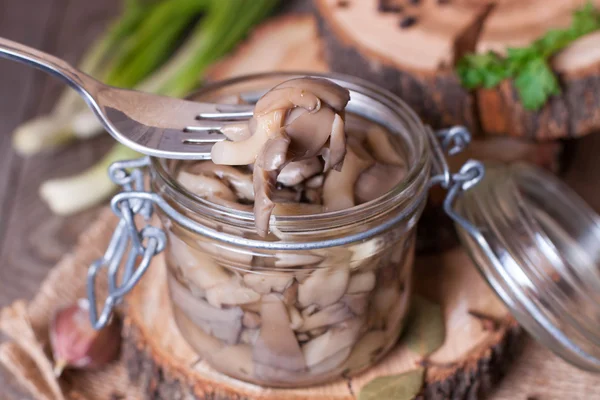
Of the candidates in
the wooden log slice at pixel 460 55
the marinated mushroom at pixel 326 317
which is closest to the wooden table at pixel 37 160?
the wooden log slice at pixel 460 55

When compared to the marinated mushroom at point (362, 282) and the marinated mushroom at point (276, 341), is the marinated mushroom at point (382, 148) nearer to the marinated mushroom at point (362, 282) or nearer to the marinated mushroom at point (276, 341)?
the marinated mushroom at point (362, 282)

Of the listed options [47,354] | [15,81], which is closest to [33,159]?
[15,81]

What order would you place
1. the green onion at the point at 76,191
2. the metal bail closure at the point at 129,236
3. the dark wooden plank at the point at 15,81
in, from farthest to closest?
the dark wooden plank at the point at 15,81, the green onion at the point at 76,191, the metal bail closure at the point at 129,236

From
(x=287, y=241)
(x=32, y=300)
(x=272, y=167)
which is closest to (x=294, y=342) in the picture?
(x=287, y=241)

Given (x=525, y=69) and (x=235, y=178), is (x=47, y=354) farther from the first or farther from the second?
(x=525, y=69)

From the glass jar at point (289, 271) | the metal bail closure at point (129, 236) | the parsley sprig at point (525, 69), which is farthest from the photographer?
the parsley sprig at point (525, 69)

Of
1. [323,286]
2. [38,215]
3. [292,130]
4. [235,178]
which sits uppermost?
[292,130]

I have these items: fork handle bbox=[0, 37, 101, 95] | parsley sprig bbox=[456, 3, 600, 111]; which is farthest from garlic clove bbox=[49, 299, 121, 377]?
parsley sprig bbox=[456, 3, 600, 111]
